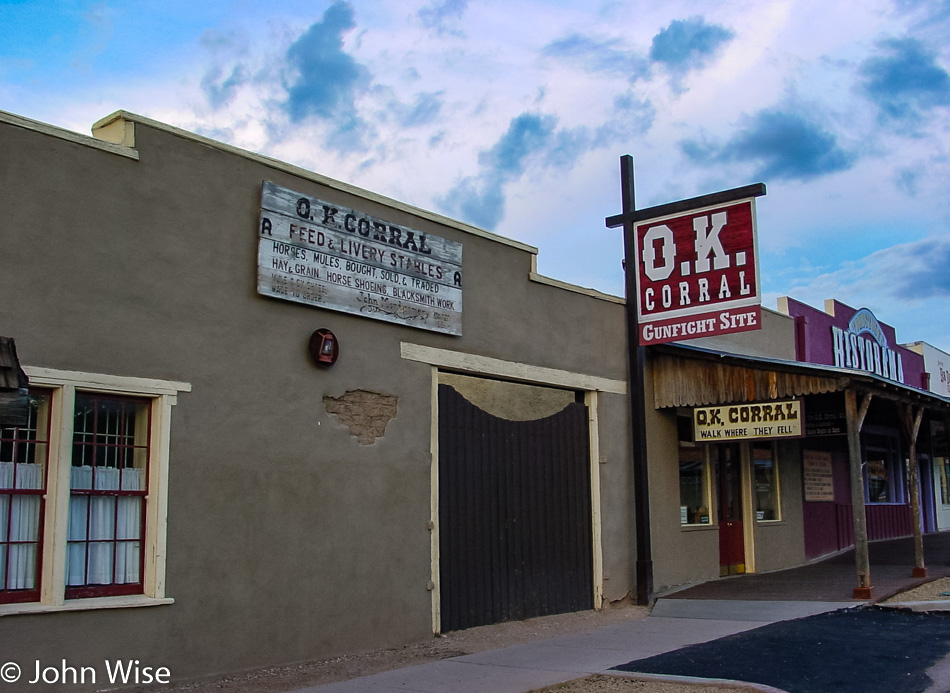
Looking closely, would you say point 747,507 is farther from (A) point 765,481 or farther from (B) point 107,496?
(B) point 107,496

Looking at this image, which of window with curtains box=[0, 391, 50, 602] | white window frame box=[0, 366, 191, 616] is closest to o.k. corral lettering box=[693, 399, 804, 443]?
white window frame box=[0, 366, 191, 616]

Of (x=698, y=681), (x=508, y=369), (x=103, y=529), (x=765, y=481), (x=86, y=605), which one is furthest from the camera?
(x=765, y=481)

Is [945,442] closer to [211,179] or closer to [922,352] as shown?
[922,352]

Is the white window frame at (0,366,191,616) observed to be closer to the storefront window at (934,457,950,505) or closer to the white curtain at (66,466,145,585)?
the white curtain at (66,466,145,585)

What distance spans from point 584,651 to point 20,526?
569 cm

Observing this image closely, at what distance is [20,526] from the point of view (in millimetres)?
7602

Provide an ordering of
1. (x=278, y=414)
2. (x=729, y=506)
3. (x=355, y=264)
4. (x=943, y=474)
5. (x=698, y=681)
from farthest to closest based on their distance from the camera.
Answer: (x=943, y=474) → (x=729, y=506) → (x=355, y=264) → (x=278, y=414) → (x=698, y=681)

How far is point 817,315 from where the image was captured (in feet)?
69.4

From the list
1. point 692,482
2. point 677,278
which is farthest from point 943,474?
point 677,278

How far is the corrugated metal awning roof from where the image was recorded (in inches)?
510

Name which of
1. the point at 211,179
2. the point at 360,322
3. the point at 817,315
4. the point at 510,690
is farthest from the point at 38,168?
the point at 817,315

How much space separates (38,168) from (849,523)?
59.1ft

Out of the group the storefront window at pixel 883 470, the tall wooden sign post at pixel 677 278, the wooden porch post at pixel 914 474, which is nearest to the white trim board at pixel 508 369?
the tall wooden sign post at pixel 677 278

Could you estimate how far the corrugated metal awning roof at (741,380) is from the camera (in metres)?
12.9
